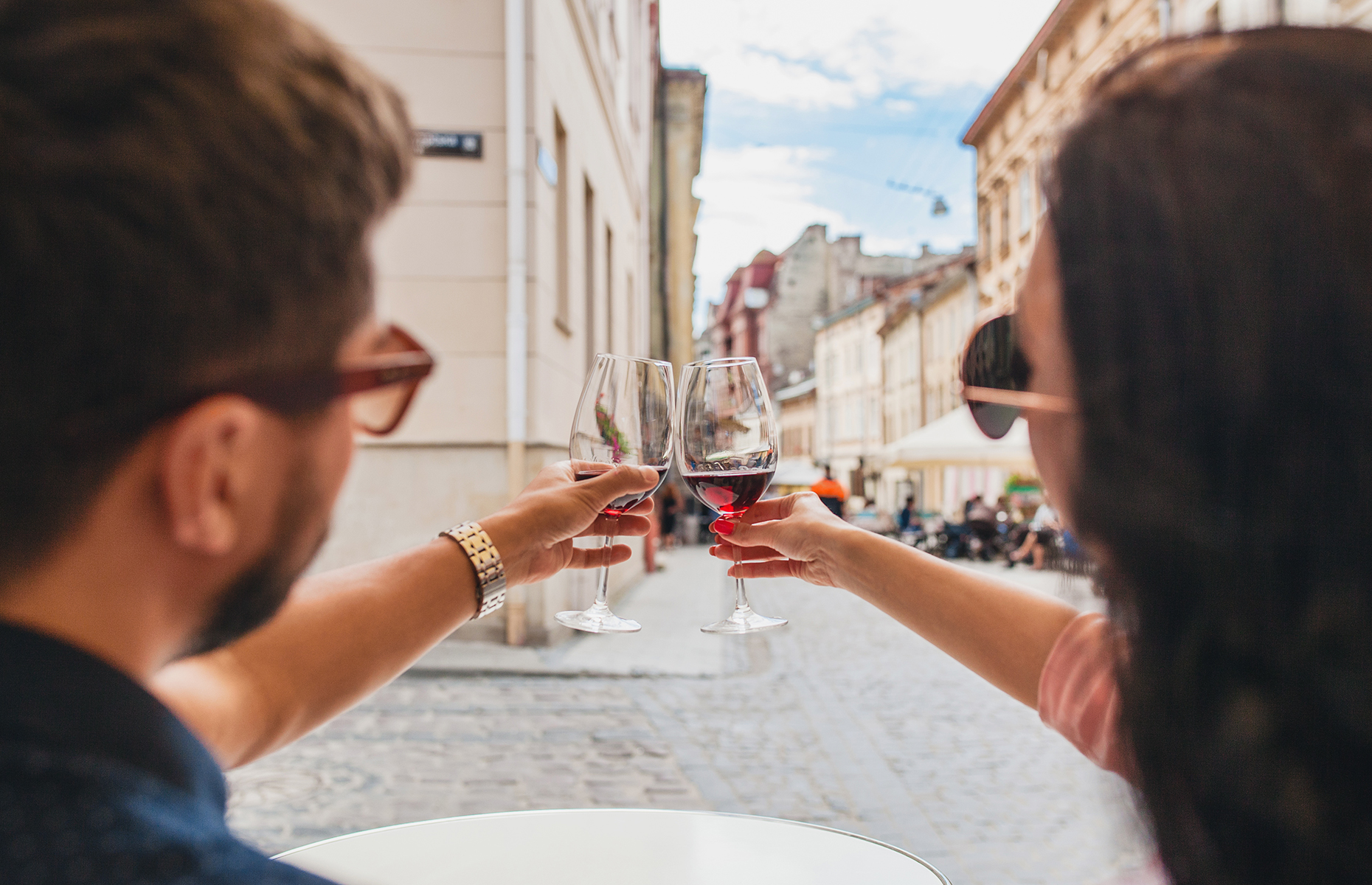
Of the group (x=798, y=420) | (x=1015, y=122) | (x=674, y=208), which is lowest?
(x=798, y=420)

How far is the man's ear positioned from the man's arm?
410 mm

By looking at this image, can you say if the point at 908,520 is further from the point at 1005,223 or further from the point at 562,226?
the point at 562,226

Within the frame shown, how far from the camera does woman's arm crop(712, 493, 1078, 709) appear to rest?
4.44 ft

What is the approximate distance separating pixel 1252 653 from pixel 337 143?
0.76 meters

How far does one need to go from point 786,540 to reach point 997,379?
726 millimetres

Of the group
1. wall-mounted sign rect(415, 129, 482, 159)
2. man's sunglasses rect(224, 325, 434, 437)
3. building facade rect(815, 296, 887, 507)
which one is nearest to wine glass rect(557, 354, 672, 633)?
man's sunglasses rect(224, 325, 434, 437)

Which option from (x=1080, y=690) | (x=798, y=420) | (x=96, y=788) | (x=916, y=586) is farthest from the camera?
(x=798, y=420)

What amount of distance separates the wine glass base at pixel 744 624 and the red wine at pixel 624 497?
254 millimetres

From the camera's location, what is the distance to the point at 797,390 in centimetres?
4625

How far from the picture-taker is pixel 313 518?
772 millimetres

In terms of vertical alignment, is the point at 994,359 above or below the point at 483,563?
above

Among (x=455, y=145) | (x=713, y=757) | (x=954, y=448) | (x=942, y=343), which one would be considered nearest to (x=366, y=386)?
(x=713, y=757)

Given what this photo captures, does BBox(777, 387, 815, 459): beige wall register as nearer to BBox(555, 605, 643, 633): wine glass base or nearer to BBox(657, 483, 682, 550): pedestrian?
BBox(657, 483, 682, 550): pedestrian

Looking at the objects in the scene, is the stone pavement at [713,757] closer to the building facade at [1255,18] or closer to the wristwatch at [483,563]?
the wristwatch at [483,563]
